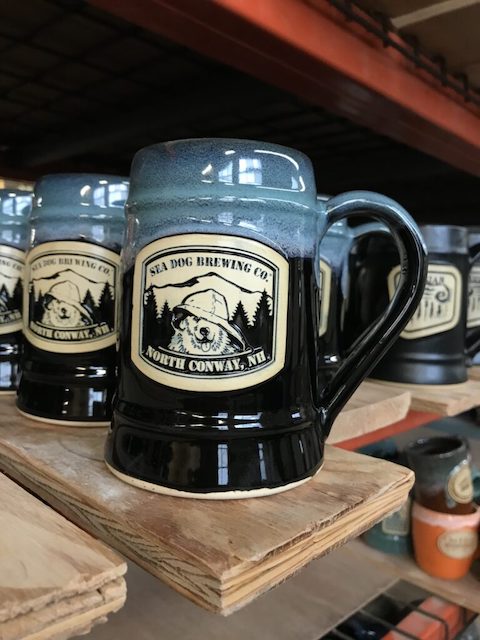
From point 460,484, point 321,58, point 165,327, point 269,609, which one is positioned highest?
point 321,58

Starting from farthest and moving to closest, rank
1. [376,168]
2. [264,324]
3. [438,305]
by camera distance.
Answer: [376,168] < [438,305] < [264,324]

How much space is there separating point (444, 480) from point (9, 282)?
0.68 metres

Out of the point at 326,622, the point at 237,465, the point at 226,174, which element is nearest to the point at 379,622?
the point at 326,622

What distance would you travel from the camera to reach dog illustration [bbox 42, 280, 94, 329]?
47 centimetres

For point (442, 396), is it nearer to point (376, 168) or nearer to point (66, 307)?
point (66, 307)

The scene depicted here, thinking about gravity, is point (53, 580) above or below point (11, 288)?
below

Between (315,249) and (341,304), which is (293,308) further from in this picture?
(341,304)

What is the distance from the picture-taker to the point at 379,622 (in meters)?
0.85

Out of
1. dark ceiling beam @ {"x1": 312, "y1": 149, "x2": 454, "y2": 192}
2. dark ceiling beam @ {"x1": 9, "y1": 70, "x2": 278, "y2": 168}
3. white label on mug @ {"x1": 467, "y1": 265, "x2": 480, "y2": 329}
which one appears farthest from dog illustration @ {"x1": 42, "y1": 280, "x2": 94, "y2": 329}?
dark ceiling beam @ {"x1": 312, "y1": 149, "x2": 454, "y2": 192}

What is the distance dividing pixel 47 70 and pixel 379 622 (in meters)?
0.89

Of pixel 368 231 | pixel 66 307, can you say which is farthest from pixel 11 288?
pixel 368 231

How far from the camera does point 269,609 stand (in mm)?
797

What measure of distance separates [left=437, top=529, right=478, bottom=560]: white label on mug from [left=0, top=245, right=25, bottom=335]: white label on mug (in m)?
0.67

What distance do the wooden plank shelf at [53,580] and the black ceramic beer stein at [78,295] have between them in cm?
16
